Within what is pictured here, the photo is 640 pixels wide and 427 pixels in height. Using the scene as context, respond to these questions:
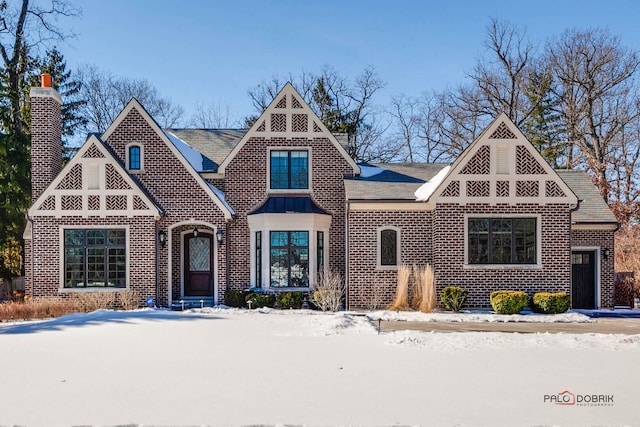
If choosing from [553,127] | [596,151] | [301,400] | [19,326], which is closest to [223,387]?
[301,400]

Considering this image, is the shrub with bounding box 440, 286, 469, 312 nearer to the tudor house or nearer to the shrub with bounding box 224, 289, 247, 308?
the tudor house

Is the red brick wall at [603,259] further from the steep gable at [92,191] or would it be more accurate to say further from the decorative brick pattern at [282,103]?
the steep gable at [92,191]

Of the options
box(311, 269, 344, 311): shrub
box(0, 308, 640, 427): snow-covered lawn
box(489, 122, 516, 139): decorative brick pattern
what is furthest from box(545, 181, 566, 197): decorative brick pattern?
box(311, 269, 344, 311): shrub

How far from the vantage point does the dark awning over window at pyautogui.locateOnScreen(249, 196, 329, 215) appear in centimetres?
1678

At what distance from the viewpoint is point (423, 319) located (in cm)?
1333

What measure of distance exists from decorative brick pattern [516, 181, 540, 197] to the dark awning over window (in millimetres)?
6019

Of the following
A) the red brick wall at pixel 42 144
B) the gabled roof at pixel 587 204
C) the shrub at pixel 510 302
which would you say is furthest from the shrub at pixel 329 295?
the red brick wall at pixel 42 144

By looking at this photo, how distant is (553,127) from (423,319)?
2504 centimetres

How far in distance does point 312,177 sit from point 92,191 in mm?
6948

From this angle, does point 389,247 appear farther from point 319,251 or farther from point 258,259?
point 258,259

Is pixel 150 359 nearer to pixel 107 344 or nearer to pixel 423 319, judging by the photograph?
pixel 107 344

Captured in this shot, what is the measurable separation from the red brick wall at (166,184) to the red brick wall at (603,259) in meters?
11.9

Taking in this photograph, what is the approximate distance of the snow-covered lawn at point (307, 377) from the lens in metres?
5.54

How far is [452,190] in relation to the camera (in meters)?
15.4
